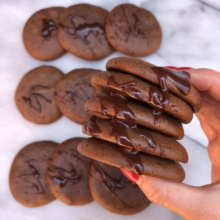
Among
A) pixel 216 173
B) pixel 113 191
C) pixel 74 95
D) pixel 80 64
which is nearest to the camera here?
pixel 216 173

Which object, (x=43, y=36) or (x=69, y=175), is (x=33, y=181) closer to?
(x=69, y=175)

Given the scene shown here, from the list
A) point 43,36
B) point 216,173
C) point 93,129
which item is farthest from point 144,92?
point 43,36

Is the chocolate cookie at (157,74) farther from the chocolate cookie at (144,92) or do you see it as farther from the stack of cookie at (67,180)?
the stack of cookie at (67,180)

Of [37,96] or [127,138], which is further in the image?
[37,96]

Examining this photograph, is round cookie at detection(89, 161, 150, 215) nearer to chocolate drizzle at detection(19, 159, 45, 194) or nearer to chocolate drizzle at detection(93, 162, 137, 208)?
chocolate drizzle at detection(93, 162, 137, 208)

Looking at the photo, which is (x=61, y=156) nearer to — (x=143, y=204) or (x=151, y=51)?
(x=143, y=204)

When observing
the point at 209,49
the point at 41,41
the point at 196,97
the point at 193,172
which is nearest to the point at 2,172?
the point at 41,41

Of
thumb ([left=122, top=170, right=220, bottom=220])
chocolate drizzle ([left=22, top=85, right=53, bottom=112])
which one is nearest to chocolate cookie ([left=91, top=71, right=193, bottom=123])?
thumb ([left=122, top=170, right=220, bottom=220])
